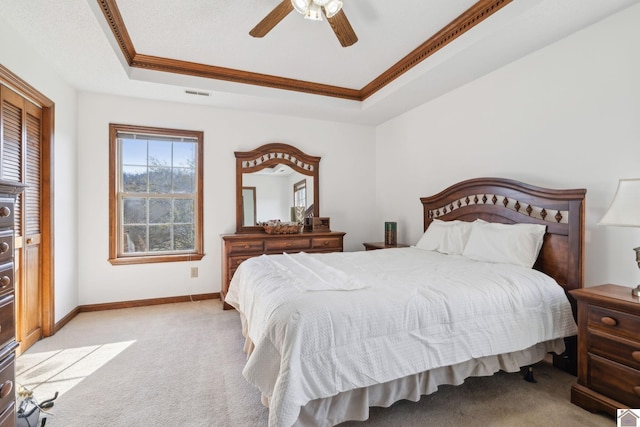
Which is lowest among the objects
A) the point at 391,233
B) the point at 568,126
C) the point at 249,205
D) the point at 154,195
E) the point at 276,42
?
the point at 391,233

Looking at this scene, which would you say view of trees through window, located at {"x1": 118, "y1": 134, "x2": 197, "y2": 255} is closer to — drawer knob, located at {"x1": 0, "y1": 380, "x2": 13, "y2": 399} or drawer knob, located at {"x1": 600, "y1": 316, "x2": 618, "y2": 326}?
drawer knob, located at {"x1": 0, "y1": 380, "x2": 13, "y2": 399}

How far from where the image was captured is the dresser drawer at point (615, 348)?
164cm

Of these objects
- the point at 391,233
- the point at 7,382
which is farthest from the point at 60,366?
the point at 391,233

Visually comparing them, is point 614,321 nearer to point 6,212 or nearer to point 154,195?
point 6,212

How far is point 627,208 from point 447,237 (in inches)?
59.1

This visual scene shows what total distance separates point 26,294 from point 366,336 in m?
3.02

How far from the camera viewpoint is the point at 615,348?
1723 millimetres

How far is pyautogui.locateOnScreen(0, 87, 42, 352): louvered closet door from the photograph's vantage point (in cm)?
241

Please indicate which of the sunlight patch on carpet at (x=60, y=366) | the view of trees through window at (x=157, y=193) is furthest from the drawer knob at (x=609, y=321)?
the view of trees through window at (x=157, y=193)

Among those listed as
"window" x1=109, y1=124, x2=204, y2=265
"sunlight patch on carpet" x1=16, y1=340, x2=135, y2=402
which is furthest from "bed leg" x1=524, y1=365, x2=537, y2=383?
"window" x1=109, y1=124, x2=204, y2=265

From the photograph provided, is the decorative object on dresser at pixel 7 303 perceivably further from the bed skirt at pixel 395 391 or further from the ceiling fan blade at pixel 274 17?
the ceiling fan blade at pixel 274 17

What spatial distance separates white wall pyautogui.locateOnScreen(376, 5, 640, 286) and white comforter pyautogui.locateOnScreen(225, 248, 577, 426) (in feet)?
2.33

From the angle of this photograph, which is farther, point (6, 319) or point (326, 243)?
point (326, 243)

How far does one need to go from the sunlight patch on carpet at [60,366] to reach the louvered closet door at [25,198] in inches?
11.9
